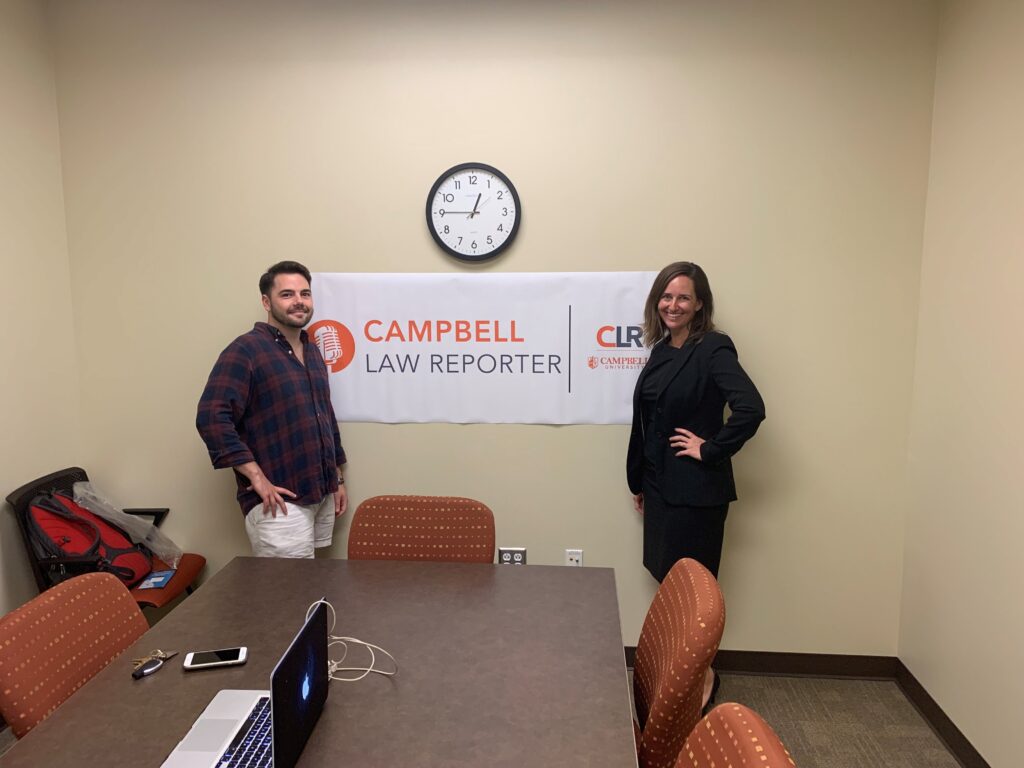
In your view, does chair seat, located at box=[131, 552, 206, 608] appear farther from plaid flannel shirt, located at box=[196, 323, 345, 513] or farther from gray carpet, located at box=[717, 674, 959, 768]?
gray carpet, located at box=[717, 674, 959, 768]

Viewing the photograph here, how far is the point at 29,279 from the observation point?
8.09 feet

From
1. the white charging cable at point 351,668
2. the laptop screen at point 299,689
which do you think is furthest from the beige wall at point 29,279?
the laptop screen at point 299,689

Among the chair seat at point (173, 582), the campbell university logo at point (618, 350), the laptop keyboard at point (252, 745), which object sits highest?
the campbell university logo at point (618, 350)

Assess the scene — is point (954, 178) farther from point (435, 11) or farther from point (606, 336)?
point (435, 11)

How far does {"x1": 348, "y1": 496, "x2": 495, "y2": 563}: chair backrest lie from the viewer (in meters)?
1.96

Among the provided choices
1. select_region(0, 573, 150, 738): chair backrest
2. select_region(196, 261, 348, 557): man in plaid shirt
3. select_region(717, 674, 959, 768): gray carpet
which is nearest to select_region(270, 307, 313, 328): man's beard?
select_region(196, 261, 348, 557): man in plaid shirt

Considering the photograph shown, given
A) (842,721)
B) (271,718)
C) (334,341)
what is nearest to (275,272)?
(334,341)

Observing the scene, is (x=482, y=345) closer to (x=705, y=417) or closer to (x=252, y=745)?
(x=705, y=417)

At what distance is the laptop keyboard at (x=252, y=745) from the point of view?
0.99 meters

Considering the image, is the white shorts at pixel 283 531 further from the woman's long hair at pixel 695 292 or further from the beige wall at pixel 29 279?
the woman's long hair at pixel 695 292

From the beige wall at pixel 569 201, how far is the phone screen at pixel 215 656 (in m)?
1.40

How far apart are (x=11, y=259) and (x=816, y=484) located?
3.35m

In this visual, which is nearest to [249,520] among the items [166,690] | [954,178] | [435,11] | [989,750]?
[166,690]

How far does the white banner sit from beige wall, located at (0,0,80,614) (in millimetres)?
1094
